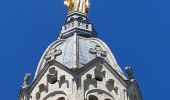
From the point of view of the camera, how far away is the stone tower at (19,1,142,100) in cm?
7162

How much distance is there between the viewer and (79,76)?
7194 centimetres

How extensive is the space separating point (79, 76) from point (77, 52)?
380 cm

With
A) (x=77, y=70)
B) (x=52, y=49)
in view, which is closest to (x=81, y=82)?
(x=77, y=70)

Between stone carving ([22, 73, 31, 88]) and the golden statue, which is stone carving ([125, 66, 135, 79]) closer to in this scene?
stone carving ([22, 73, 31, 88])

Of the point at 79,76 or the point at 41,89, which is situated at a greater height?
the point at 41,89

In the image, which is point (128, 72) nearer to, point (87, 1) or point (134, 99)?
point (134, 99)

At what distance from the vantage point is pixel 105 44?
78.5 metres

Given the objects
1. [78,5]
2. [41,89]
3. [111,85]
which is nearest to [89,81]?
[111,85]

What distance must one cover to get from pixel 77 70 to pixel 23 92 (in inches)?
190

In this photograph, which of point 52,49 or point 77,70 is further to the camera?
point 52,49

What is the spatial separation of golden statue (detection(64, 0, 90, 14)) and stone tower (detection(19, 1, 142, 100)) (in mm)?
7238

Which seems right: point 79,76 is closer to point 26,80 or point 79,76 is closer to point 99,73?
point 99,73

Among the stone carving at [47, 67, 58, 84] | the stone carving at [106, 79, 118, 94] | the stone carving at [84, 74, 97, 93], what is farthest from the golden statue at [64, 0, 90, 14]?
the stone carving at [84, 74, 97, 93]

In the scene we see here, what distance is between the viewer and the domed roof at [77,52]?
74.4 meters
